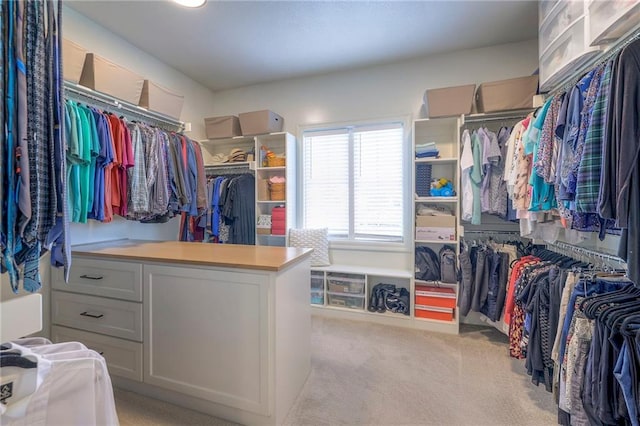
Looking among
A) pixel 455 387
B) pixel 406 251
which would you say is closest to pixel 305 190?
pixel 406 251

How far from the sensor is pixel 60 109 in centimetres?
73

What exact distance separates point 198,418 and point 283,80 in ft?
11.3

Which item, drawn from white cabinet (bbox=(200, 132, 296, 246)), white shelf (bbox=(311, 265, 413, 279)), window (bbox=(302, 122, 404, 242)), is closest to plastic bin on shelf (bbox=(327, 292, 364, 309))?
white shelf (bbox=(311, 265, 413, 279))

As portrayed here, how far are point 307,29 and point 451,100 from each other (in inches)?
57.8

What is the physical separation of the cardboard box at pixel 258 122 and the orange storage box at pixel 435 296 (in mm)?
Answer: 2393

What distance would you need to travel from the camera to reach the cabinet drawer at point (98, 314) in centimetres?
169

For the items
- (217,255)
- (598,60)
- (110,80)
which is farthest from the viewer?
(110,80)

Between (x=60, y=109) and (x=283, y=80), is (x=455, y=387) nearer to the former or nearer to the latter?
(x=60, y=109)

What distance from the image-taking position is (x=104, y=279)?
1.76 m

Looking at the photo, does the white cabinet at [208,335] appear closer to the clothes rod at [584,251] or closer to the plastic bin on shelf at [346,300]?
the plastic bin on shelf at [346,300]

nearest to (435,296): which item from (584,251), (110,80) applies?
(584,251)

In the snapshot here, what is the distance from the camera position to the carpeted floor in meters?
1.56

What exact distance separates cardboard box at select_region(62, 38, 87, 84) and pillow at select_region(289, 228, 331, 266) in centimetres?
225

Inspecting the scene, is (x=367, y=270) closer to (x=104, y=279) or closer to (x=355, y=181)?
(x=355, y=181)
